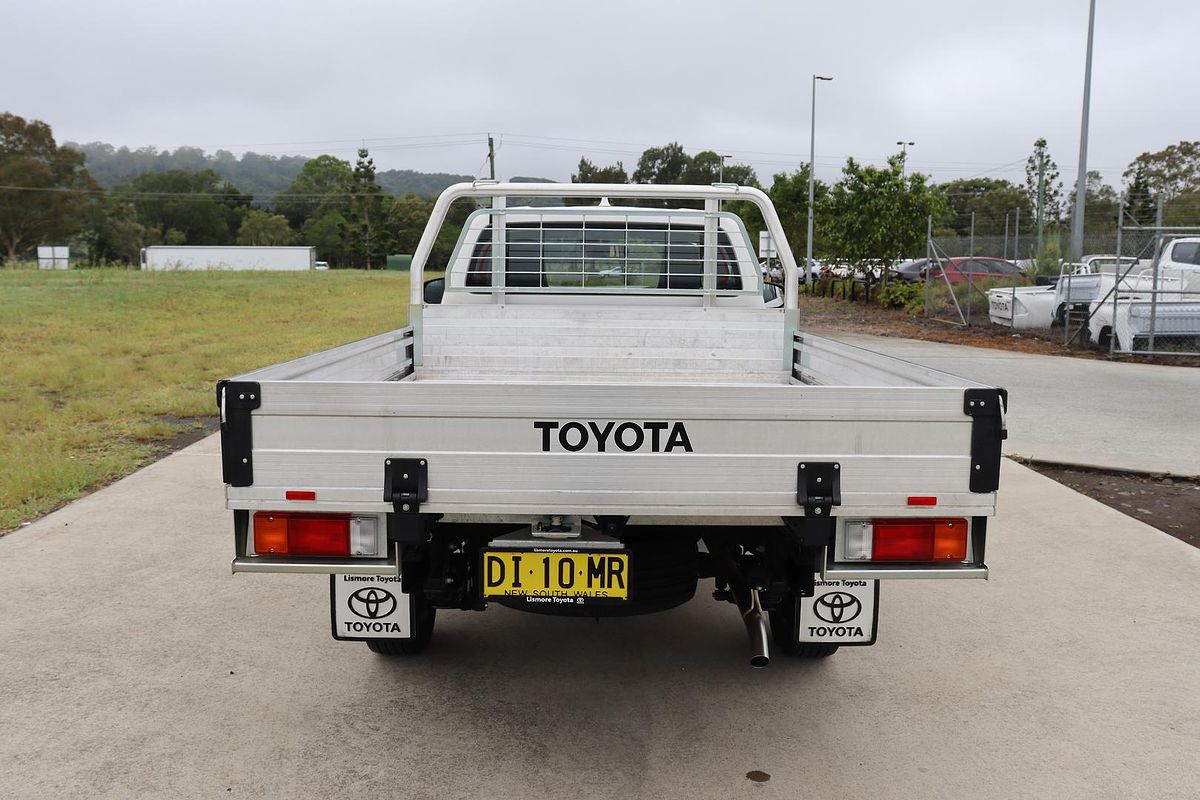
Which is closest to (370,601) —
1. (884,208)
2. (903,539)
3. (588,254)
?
(903,539)

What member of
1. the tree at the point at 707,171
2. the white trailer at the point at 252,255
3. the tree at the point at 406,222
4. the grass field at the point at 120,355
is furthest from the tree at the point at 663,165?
the grass field at the point at 120,355

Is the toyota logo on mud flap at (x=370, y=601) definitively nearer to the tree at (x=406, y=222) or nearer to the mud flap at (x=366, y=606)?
the mud flap at (x=366, y=606)

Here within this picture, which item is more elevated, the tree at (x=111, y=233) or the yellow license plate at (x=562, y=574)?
the tree at (x=111, y=233)

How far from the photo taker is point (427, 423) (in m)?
2.87

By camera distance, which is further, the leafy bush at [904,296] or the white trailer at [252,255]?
the white trailer at [252,255]

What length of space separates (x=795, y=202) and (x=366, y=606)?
3677 cm

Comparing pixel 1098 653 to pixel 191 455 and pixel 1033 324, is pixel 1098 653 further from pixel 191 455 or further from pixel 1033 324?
pixel 1033 324

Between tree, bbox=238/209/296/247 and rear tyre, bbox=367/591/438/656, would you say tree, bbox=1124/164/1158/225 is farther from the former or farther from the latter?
tree, bbox=238/209/296/247

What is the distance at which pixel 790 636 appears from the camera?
3.96 meters

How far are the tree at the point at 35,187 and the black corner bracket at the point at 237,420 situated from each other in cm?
7965

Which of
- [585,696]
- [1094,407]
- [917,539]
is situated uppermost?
[917,539]

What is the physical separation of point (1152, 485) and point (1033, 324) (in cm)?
1330

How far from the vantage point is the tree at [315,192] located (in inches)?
3959

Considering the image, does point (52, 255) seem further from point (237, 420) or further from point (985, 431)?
point (985, 431)
